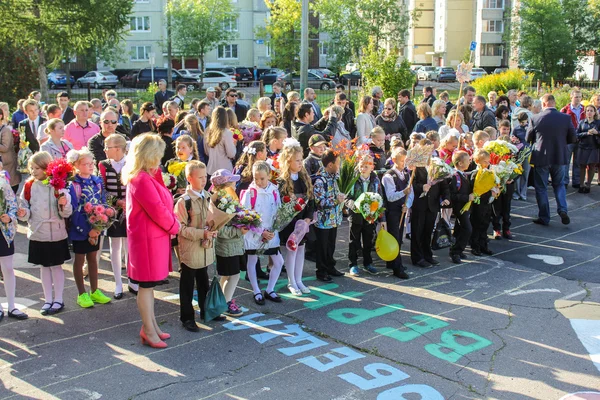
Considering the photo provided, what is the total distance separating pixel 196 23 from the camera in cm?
5425

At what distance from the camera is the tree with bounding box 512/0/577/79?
158 feet

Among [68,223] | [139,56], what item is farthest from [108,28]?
[139,56]

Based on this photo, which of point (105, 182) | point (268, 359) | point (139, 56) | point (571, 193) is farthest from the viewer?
point (139, 56)

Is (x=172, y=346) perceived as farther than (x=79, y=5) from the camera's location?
No

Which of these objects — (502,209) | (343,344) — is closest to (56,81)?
(502,209)

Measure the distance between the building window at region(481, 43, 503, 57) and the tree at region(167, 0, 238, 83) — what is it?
3072 centimetres

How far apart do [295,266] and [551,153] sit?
20.0 ft

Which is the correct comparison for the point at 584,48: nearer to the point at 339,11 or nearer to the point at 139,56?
the point at 339,11

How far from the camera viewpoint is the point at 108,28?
27734mm

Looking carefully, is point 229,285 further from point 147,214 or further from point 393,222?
point 393,222

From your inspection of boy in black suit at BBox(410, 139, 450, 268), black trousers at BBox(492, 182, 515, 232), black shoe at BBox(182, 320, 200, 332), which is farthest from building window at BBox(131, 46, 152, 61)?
black shoe at BBox(182, 320, 200, 332)

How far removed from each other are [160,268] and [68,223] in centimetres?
161

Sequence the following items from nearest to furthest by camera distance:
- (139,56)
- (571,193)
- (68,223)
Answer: (68,223) < (571,193) < (139,56)

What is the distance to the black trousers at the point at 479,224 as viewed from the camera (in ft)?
31.0
